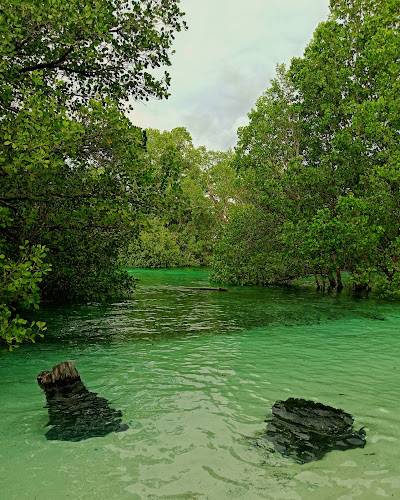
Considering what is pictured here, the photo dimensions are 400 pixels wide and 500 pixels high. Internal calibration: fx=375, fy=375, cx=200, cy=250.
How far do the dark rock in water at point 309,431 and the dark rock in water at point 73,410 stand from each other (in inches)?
93.5

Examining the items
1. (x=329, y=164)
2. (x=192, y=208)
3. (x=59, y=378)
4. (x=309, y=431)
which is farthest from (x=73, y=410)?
(x=192, y=208)

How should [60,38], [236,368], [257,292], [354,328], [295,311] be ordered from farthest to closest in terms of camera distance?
1. [257,292]
2. [295,311]
3. [354,328]
4. [60,38]
5. [236,368]

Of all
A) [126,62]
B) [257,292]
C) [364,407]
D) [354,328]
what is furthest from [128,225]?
[257,292]

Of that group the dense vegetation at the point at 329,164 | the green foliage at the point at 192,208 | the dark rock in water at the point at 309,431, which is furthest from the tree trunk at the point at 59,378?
the green foliage at the point at 192,208

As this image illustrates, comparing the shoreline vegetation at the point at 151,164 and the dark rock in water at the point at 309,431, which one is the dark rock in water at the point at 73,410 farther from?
the dark rock in water at the point at 309,431

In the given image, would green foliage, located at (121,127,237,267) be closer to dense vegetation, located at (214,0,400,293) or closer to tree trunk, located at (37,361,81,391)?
dense vegetation, located at (214,0,400,293)

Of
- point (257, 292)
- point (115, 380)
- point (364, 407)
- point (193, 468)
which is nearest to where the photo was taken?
point (193, 468)

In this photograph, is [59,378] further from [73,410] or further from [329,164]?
[329,164]

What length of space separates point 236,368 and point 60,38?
9.87 meters

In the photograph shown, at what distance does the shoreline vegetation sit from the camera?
8.55 m

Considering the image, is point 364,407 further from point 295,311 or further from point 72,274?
point 295,311

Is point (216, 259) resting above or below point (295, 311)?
above

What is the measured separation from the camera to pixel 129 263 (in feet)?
196

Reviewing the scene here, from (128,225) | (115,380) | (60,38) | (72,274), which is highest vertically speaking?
(60,38)
